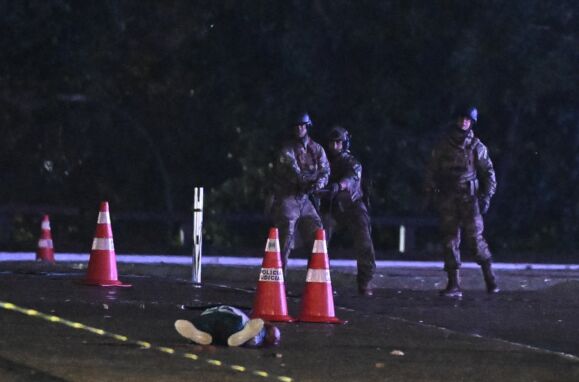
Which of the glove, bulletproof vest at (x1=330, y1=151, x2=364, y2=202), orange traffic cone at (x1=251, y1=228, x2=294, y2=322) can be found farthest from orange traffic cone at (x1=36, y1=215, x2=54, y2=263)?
orange traffic cone at (x1=251, y1=228, x2=294, y2=322)

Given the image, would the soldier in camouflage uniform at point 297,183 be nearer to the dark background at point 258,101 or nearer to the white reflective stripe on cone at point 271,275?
the white reflective stripe on cone at point 271,275

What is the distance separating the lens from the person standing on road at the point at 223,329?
34.8ft

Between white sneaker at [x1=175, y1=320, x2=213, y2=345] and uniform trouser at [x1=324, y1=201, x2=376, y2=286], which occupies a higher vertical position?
uniform trouser at [x1=324, y1=201, x2=376, y2=286]

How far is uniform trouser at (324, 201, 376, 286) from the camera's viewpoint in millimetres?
16797

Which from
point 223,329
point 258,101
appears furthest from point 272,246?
point 258,101

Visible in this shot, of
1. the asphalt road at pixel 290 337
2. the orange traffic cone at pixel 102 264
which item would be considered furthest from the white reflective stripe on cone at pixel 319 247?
the orange traffic cone at pixel 102 264

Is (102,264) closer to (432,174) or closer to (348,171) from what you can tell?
(348,171)

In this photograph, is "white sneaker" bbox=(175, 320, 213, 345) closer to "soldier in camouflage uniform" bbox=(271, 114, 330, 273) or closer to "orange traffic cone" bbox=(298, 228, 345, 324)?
"orange traffic cone" bbox=(298, 228, 345, 324)

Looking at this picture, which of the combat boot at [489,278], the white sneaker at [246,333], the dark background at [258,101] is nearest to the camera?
the white sneaker at [246,333]

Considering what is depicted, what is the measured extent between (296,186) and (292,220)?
1.09 feet

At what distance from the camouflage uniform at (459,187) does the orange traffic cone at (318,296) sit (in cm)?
397

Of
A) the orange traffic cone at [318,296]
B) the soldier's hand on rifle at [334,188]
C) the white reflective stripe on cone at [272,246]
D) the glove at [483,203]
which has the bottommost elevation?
the orange traffic cone at [318,296]

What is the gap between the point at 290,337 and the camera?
38.2 feet

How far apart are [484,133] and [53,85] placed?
7.97 meters
